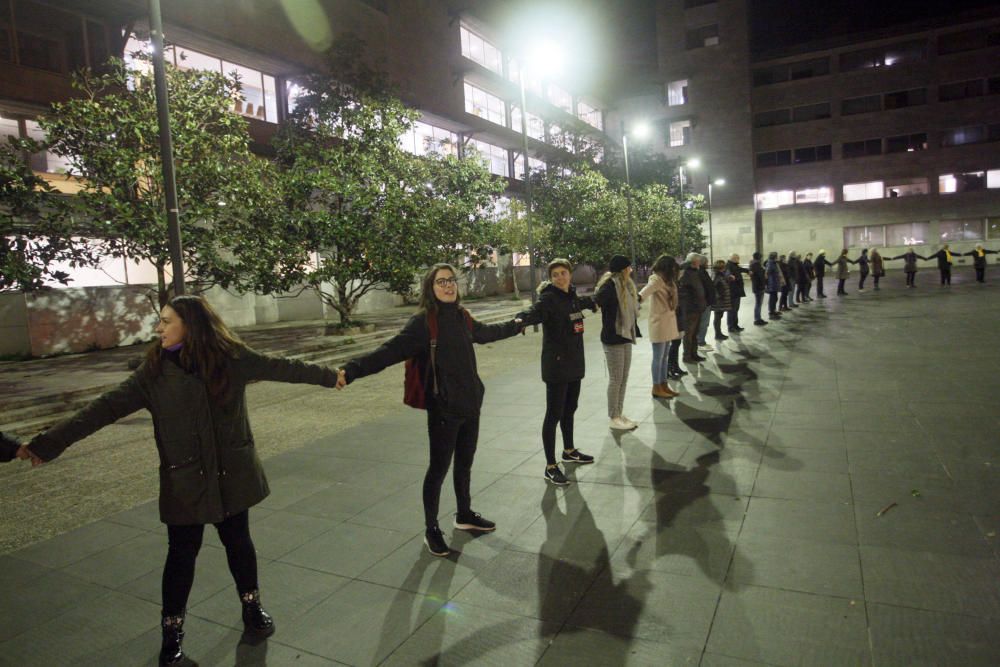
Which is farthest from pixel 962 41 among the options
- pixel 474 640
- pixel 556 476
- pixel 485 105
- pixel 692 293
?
pixel 474 640

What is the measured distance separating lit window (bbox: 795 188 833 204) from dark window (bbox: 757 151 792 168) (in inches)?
104

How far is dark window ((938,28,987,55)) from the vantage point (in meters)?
44.2

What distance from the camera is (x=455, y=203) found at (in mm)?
19625

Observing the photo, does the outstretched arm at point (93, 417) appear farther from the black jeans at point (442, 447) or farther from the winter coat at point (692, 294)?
the winter coat at point (692, 294)

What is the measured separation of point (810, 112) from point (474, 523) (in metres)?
54.5

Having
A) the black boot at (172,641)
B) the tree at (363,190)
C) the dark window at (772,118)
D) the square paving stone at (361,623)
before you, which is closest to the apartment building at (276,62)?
the tree at (363,190)

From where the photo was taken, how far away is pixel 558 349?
16.5 ft

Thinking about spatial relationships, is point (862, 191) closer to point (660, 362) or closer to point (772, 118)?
point (772, 118)

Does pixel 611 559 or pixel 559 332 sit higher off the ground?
pixel 559 332

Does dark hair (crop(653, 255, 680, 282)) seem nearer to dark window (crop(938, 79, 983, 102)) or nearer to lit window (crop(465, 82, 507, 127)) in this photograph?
lit window (crop(465, 82, 507, 127))

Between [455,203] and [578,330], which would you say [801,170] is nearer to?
[455,203]

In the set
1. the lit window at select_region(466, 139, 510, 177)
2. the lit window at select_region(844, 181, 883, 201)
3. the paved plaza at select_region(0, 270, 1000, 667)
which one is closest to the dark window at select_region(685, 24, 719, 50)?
the lit window at select_region(844, 181, 883, 201)

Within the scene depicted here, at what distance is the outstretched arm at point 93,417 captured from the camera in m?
2.78

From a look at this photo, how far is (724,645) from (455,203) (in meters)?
17.9
